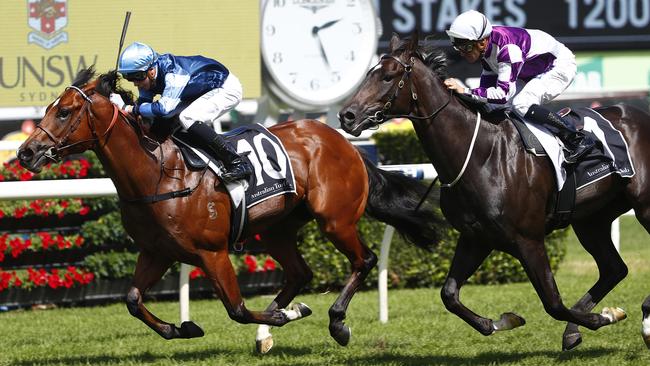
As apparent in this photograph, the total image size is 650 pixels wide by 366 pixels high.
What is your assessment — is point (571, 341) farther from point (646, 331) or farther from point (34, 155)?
point (34, 155)

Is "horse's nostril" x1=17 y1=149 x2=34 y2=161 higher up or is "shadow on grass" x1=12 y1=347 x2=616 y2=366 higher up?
"horse's nostril" x1=17 y1=149 x2=34 y2=161

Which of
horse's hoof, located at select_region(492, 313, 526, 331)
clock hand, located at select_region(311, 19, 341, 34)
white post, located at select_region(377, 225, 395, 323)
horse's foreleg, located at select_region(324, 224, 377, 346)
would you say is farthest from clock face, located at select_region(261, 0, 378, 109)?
horse's hoof, located at select_region(492, 313, 526, 331)


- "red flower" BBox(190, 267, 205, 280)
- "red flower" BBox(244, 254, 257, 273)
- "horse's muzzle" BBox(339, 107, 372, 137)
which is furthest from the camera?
"red flower" BBox(244, 254, 257, 273)

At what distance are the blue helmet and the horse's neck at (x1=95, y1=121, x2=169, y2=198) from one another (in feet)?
0.84

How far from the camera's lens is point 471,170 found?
5062 millimetres

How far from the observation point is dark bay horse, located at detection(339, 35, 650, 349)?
499 cm

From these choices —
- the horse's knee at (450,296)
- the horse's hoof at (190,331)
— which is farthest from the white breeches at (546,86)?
the horse's hoof at (190,331)

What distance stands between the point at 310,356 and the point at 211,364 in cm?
55

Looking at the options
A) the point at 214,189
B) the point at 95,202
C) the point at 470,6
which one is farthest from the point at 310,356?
the point at 470,6

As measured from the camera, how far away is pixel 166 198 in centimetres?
521

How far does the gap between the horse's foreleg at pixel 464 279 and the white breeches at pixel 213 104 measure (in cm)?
134

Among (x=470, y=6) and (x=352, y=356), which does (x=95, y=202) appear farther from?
(x=470, y=6)

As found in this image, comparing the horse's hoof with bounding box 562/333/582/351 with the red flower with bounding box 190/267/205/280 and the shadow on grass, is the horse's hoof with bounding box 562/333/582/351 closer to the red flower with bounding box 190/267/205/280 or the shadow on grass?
the shadow on grass

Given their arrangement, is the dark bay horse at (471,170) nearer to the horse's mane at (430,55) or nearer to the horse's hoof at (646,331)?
the horse's mane at (430,55)
